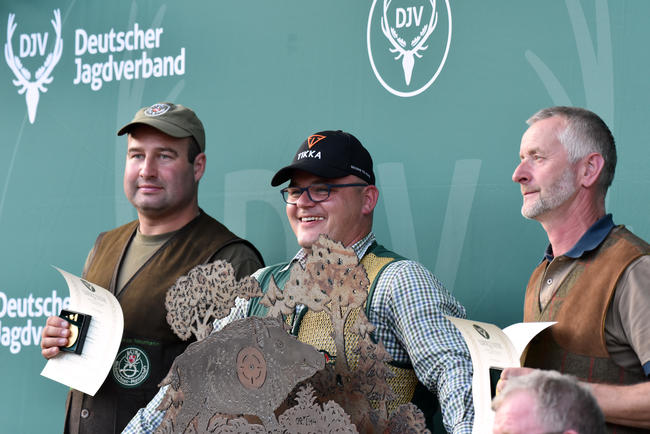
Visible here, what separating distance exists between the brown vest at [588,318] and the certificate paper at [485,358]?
203 millimetres

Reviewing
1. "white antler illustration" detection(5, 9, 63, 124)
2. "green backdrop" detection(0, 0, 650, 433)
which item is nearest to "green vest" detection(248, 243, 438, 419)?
"green backdrop" detection(0, 0, 650, 433)

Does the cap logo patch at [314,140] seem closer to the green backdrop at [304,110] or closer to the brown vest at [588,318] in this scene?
the green backdrop at [304,110]

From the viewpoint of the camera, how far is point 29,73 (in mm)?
3395

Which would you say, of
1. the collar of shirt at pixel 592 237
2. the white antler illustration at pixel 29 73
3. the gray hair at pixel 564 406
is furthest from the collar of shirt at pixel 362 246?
the white antler illustration at pixel 29 73

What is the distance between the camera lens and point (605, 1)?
2408 millimetres

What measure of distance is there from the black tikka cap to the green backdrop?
1.27 feet

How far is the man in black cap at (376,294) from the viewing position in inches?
75.6

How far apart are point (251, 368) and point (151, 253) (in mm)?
995

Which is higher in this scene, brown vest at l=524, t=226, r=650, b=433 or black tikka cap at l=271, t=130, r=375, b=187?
black tikka cap at l=271, t=130, r=375, b=187

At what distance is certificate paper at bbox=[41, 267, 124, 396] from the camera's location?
220cm

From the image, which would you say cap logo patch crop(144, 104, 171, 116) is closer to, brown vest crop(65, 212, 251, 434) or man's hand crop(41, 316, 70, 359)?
brown vest crop(65, 212, 251, 434)

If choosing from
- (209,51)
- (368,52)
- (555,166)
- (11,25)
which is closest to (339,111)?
(368,52)

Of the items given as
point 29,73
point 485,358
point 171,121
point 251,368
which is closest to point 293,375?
point 251,368

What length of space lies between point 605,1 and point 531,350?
104cm
